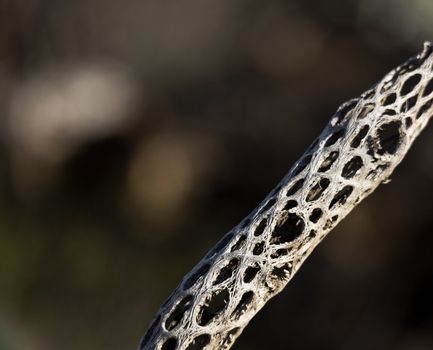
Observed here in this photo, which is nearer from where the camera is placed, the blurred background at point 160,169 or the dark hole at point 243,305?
the dark hole at point 243,305

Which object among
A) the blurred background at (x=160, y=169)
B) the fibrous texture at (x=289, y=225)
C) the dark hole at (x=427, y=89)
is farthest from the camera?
the blurred background at (x=160, y=169)

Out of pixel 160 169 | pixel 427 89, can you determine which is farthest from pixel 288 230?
pixel 160 169

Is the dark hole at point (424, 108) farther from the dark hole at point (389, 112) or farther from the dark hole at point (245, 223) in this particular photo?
the dark hole at point (245, 223)

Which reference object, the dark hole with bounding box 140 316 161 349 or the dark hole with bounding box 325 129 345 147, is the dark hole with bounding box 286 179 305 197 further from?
the dark hole with bounding box 140 316 161 349

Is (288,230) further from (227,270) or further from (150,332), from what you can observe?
(150,332)

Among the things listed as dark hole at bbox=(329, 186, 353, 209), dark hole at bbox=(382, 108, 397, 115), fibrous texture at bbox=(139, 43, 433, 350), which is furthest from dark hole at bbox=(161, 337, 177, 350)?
dark hole at bbox=(382, 108, 397, 115)

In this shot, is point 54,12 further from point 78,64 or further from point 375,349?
point 375,349

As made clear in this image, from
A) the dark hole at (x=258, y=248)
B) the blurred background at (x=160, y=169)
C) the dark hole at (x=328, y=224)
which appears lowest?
the blurred background at (x=160, y=169)

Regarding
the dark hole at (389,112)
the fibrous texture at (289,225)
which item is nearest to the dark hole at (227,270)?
the fibrous texture at (289,225)
